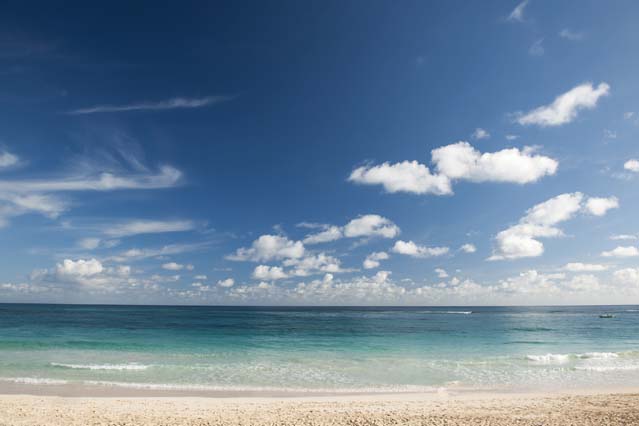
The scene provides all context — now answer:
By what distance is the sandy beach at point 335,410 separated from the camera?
1259 centimetres

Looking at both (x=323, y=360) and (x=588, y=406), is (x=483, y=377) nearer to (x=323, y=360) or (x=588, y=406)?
(x=588, y=406)

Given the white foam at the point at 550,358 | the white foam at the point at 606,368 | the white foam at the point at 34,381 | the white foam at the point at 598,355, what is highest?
the white foam at the point at 34,381

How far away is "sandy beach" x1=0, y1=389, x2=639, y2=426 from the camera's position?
41.3 ft

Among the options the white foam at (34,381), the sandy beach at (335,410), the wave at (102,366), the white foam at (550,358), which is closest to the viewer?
the sandy beach at (335,410)

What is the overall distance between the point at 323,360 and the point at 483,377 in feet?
36.1

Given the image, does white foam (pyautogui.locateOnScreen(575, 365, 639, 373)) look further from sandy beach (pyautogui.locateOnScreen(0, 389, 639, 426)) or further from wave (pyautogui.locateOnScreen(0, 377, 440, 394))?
wave (pyautogui.locateOnScreen(0, 377, 440, 394))

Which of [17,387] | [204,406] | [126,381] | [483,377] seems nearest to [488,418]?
[483,377]

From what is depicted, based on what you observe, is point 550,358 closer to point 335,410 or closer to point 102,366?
point 335,410

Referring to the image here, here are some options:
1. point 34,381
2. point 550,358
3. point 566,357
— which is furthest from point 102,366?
point 566,357

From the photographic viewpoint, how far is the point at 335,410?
14.0 metres

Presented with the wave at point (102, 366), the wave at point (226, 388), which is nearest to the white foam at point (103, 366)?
the wave at point (102, 366)

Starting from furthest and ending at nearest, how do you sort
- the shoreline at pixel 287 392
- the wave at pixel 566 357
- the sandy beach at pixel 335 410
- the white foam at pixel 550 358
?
the wave at pixel 566 357 → the white foam at pixel 550 358 → the shoreline at pixel 287 392 → the sandy beach at pixel 335 410

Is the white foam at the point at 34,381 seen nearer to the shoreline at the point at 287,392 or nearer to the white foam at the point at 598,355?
the shoreline at the point at 287,392

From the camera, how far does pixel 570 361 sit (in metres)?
26.8
